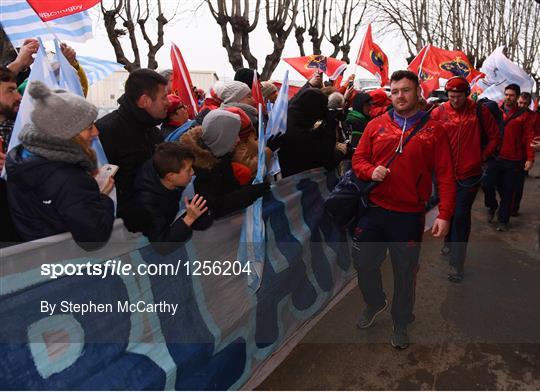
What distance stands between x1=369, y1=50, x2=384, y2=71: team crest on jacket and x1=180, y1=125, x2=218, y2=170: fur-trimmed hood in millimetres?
6263

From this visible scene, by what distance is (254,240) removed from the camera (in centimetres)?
277

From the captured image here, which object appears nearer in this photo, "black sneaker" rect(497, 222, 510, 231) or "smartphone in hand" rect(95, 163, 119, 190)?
"smartphone in hand" rect(95, 163, 119, 190)

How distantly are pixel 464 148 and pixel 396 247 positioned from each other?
A: 190cm

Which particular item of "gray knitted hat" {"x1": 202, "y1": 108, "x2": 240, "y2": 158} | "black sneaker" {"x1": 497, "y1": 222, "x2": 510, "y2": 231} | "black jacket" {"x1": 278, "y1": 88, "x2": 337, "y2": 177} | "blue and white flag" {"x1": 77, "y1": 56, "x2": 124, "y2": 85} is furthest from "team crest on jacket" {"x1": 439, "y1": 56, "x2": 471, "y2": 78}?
"gray knitted hat" {"x1": 202, "y1": 108, "x2": 240, "y2": 158}

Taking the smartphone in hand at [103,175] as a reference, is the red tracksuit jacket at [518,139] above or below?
below

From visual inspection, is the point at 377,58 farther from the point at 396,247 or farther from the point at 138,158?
the point at 138,158

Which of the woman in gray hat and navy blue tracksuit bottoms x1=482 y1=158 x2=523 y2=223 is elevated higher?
the woman in gray hat

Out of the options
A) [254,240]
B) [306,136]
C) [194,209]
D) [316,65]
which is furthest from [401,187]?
[316,65]

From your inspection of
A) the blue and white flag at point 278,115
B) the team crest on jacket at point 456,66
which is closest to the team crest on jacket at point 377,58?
the team crest on jacket at point 456,66

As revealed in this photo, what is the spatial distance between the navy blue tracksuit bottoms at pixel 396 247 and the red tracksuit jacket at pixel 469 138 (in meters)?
1.62

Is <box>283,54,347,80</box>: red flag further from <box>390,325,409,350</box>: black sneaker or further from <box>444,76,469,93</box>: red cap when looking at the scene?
<box>390,325,409,350</box>: black sneaker

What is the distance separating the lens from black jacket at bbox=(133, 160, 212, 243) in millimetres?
2133

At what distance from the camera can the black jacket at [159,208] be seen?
213cm

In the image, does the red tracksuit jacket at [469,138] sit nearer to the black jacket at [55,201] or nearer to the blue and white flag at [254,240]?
the blue and white flag at [254,240]
